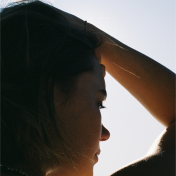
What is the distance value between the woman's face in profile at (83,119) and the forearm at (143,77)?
0.57 metres

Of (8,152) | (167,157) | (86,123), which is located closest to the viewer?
(8,152)

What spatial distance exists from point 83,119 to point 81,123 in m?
0.02

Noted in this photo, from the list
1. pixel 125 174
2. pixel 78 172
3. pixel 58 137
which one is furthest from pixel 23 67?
pixel 125 174

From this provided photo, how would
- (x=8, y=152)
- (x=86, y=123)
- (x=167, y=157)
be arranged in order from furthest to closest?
(x=167, y=157) < (x=86, y=123) < (x=8, y=152)

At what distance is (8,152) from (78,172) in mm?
403

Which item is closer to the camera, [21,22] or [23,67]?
[23,67]

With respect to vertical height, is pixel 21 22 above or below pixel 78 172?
above

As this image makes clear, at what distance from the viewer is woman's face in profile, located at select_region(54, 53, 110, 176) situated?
1.01 metres

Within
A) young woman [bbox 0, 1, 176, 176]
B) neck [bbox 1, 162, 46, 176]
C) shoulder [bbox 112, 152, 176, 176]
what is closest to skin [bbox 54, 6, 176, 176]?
shoulder [bbox 112, 152, 176, 176]

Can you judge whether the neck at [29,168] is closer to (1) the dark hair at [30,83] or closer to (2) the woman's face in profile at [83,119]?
(1) the dark hair at [30,83]

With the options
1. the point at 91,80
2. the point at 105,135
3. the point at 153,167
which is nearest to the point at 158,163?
the point at 153,167

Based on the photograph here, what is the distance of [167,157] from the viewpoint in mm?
1189

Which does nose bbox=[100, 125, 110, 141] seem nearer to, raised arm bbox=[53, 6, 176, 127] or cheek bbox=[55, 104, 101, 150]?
cheek bbox=[55, 104, 101, 150]

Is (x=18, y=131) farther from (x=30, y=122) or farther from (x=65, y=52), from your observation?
(x=65, y=52)
